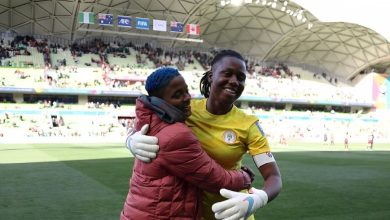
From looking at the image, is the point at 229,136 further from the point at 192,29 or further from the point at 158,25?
the point at 192,29

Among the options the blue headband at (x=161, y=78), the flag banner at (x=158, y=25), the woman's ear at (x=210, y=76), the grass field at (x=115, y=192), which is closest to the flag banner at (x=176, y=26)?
the flag banner at (x=158, y=25)

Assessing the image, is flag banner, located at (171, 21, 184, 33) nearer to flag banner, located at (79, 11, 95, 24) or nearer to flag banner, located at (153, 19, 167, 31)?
flag banner, located at (153, 19, 167, 31)

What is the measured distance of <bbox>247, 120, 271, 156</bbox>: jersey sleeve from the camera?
2.95 m

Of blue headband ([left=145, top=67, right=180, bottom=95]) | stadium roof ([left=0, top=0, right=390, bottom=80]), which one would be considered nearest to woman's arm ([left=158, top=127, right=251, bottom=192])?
blue headband ([left=145, top=67, right=180, bottom=95])

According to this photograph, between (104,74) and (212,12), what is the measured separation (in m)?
15.7

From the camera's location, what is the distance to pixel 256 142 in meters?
2.98

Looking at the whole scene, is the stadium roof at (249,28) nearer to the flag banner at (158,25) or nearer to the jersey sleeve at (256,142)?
the flag banner at (158,25)

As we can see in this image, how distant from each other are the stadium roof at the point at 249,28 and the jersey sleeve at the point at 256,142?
152ft

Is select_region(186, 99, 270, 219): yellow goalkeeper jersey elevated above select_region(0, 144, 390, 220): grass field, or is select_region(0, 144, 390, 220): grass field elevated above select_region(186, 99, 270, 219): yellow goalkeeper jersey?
select_region(186, 99, 270, 219): yellow goalkeeper jersey

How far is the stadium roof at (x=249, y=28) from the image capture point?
Answer: 4900 centimetres

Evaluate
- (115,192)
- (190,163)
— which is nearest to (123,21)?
(115,192)

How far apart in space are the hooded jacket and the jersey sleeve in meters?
0.35

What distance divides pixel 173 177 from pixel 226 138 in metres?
0.61

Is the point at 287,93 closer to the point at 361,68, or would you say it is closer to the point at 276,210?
the point at 361,68
